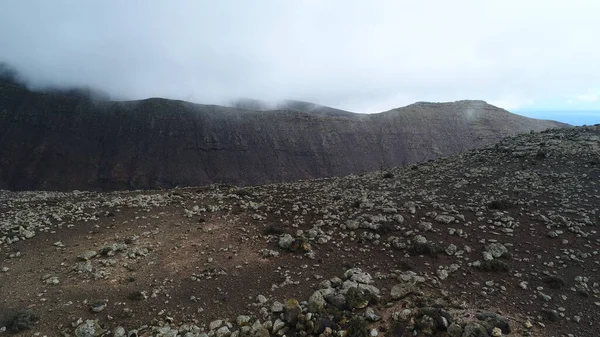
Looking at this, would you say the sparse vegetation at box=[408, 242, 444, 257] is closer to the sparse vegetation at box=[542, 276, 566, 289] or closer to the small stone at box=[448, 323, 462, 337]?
the sparse vegetation at box=[542, 276, 566, 289]

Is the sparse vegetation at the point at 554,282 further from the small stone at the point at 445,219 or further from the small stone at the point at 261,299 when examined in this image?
the small stone at the point at 261,299

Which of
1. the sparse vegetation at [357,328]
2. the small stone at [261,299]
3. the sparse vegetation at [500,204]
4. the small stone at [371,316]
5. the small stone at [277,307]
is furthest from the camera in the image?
the sparse vegetation at [500,204]

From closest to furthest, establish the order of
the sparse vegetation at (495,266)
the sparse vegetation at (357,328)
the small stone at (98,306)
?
the sparse vegetation at (357,328) → the small stone at (98,306) → the sparse vegetation at (495,266)

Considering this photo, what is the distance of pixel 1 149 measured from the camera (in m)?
95.1

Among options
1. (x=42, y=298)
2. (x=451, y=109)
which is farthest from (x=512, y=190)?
(x=451, y=109)

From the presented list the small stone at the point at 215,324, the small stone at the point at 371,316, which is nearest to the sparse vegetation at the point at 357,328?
the small stone at the point at 371,316

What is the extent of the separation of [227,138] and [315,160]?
27.3 metres

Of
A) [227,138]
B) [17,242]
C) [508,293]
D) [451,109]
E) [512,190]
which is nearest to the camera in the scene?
[508,293]

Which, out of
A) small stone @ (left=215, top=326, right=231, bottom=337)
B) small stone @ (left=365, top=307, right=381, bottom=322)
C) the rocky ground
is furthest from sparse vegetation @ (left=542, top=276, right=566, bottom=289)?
small stone @ (left=215, top=326, right=231, bottom=337)

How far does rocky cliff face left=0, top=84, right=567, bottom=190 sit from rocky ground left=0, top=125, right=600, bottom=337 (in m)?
77.7

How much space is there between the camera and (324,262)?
1289cm

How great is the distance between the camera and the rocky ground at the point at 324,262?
376 inches

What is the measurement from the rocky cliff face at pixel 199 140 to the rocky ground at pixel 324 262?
77.7m

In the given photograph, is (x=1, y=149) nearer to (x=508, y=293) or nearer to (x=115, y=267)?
(x=115, y=267)
